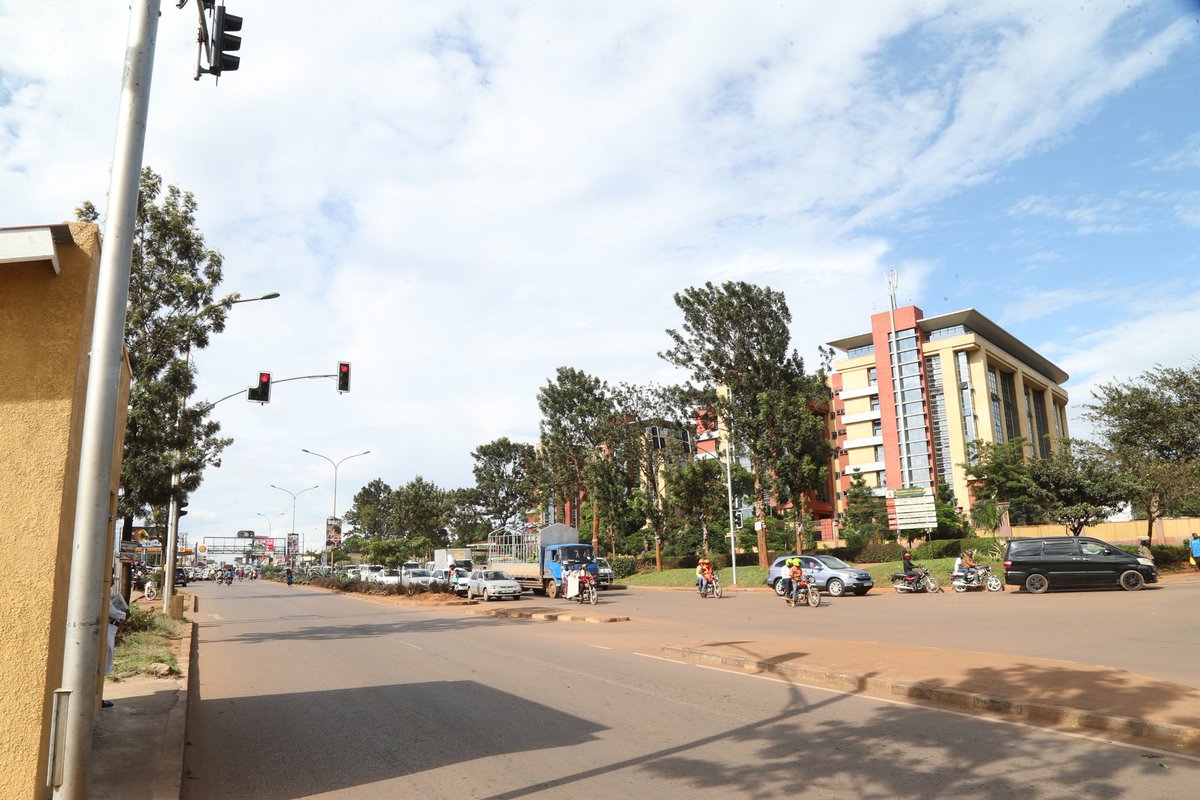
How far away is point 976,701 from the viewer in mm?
8375

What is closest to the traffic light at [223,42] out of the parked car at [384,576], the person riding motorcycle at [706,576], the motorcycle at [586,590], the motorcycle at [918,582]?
the motorcycle at [586,590]

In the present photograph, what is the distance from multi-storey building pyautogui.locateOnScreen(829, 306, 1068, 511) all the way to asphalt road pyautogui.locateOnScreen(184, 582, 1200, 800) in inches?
2302

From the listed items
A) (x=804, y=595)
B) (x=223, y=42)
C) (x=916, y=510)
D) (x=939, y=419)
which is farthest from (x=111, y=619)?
(x=939, y=419)

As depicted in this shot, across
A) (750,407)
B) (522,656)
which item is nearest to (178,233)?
(522,656)

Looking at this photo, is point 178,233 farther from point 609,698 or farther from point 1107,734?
point 1107,734

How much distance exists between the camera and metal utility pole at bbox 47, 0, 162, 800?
452cm

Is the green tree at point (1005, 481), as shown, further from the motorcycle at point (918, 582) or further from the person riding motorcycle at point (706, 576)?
the person riding motorcycle at point (706, 576)

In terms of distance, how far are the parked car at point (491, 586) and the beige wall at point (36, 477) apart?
95.4 ft

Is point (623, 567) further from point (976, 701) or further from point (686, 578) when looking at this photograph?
point (976, 701)

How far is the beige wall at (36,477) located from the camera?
15.8 feet

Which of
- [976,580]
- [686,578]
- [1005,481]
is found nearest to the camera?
[976,580]

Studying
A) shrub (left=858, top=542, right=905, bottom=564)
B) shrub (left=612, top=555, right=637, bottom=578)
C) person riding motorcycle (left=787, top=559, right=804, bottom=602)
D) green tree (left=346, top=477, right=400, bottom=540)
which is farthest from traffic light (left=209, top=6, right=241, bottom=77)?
green tree (left=346, top=477, right=400, bottom=540)

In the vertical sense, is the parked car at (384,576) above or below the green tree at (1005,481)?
below

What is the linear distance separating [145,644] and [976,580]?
26.0 meters
